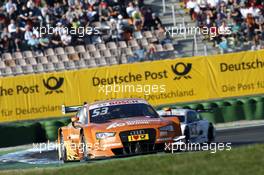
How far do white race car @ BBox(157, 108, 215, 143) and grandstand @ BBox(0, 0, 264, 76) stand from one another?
9327 mm

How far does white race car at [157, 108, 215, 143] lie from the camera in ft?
65.1

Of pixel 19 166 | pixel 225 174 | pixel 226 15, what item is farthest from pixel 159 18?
pixel 225 174

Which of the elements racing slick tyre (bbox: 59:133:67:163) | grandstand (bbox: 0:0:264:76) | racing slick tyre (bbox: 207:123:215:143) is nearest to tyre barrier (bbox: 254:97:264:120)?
grandstand (bbox: 0:0:264:76)

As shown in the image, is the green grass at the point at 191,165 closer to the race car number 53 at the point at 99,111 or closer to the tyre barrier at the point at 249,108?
the race car number 53 at the point at 99,111

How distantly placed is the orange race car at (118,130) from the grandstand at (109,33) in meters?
12.7

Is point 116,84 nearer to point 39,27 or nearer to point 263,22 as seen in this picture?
point 39,27

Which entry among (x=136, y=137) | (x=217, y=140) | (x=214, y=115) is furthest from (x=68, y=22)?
(x=136, y=137)

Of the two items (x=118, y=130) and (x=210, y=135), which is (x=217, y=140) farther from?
(x=118, y=130)

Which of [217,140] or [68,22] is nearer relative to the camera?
[217,140]

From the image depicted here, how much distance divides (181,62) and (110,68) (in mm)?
2431

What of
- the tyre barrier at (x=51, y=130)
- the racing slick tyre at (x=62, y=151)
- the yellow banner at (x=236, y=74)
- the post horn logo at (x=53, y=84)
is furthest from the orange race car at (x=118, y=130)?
the yellow banner at (x=236, y=74)

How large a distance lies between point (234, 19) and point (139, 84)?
21.4 feet

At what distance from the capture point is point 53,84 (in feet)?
91.6

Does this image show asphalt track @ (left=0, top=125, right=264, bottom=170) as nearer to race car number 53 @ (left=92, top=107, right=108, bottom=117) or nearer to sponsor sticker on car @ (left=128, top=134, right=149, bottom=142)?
race car number 53 @ (left=92, top=107, right=108, bottom=117)
